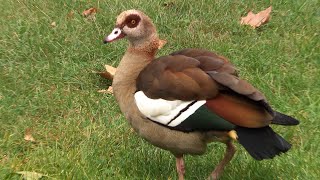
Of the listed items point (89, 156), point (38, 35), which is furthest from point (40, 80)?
point (89, 156)

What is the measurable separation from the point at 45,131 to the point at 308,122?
2.04 metres

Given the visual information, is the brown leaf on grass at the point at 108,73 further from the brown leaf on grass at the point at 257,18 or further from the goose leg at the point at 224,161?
the goose leg at the point at 224,161

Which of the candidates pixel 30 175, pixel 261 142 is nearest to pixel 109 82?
pixel 30 175

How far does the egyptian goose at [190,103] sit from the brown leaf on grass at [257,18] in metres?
2.54

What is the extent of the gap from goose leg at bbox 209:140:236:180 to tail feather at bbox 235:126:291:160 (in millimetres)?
425

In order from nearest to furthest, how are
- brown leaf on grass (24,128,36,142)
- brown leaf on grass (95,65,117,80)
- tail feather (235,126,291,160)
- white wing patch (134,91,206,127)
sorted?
tail feather (235,126,291,160), white wing patch (134,91,206,127), brown leaf on grass (24,128,36,142), brown leaf on grass (95,65,117,80)

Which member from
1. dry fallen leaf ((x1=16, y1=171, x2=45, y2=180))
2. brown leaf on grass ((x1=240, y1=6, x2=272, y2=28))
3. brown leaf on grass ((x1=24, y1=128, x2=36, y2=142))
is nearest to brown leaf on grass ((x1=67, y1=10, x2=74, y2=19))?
brown leaf on grass ((x1=240, y1=6, x2=272, y2=28))

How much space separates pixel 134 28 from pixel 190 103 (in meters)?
0.70

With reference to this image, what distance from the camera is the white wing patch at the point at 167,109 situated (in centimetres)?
374

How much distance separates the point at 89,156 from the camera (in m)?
4.38

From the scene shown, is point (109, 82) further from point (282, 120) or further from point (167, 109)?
point (282, 120)

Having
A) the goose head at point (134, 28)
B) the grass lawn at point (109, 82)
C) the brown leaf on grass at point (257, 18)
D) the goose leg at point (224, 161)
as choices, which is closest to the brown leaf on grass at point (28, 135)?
the grass lawn at point (109, 82)

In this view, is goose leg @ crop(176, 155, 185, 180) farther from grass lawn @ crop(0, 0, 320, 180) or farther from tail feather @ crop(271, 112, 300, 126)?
tail feather @ crop(271, 112, 300, 126)

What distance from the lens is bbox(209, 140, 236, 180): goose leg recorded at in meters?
4.09
